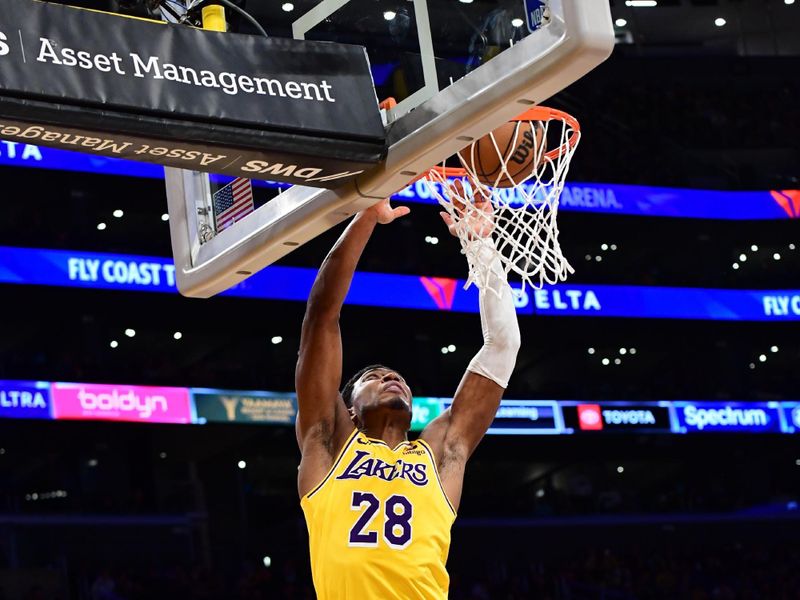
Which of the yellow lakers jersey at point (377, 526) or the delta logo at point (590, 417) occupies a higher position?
the delta logo at point (590, 417)

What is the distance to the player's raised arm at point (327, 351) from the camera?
4281mm

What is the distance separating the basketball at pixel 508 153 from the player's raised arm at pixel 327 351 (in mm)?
427

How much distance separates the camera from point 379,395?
14.2 ft

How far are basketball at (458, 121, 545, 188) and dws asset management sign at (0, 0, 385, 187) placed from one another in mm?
740

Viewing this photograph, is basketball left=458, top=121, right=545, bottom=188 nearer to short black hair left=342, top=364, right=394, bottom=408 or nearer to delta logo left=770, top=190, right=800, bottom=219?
short black hair left=342, top=364, right=394, bottom=408

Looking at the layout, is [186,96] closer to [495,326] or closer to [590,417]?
[495,326]

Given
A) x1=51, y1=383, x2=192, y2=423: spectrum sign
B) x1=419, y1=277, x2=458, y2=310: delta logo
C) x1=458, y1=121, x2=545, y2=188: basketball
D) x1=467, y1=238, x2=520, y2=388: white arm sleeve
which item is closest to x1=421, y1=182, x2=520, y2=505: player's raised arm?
x1=467, y1=238, x2=520, y2=388: white arm sleeve

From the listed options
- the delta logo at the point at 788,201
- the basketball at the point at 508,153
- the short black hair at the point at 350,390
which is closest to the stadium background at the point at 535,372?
the delta logo at the point at 788,201

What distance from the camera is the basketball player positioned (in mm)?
4051

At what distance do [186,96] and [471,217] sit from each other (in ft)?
4.48

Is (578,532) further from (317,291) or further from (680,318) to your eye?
(317,291)

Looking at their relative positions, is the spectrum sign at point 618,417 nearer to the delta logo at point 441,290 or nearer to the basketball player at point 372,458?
the delta logo at point 441,290

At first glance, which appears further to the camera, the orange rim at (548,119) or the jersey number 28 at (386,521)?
the orange rim at (548,119)

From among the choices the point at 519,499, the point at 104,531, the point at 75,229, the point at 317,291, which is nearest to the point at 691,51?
the point at 519,499
